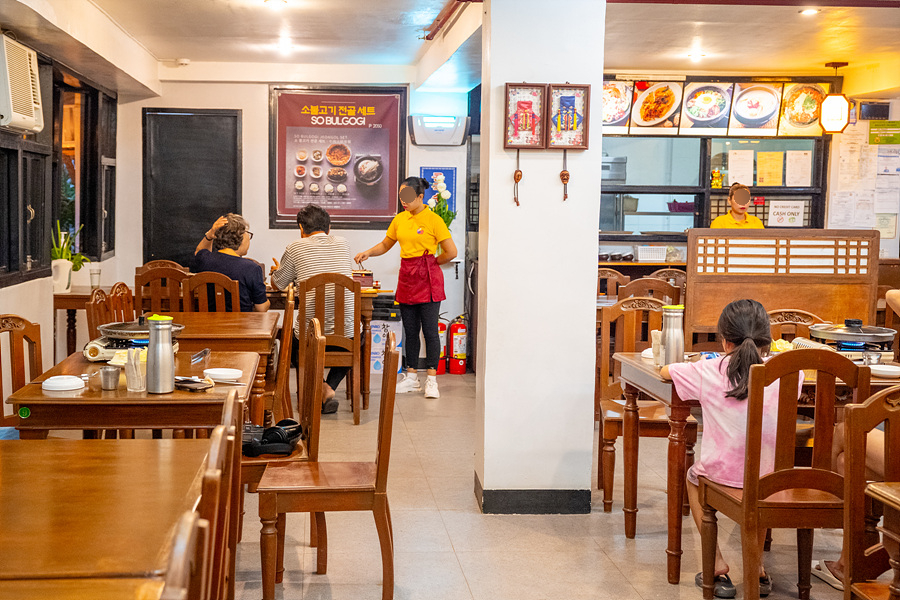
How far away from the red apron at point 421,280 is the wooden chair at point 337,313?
72cm

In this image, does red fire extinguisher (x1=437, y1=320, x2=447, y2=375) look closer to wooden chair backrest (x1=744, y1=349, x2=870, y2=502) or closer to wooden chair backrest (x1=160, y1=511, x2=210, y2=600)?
wooden chair backrest (x1=744, y1=349, x2=870, y2=502)

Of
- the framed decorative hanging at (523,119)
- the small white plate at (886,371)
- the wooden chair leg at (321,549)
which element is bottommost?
the wooden chair leg at (321,549)

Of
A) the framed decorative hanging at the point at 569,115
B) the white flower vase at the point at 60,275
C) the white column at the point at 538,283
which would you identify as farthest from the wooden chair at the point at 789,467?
the white flower vase at the point at 60,275

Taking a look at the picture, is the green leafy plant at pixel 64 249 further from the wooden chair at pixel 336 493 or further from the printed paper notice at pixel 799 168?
the printed paper notice at pixel 799 168

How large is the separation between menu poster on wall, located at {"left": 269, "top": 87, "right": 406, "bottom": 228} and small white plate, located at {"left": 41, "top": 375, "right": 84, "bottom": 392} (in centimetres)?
551

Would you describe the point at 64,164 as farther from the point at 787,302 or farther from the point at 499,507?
the point at 787,302

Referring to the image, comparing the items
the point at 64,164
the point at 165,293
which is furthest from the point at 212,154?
the point at 165,293

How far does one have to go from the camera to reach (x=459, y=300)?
847cm

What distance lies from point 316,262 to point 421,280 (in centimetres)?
91

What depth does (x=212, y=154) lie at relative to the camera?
8.28 metres

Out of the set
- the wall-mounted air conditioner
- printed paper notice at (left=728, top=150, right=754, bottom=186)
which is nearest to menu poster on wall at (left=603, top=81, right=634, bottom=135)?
printed paper notice at (left=728, top=150, right=754, bottom=186)

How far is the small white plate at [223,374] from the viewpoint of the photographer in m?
3.17

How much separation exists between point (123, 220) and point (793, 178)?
6440mm

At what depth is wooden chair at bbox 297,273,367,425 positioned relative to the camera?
5.86 metres
